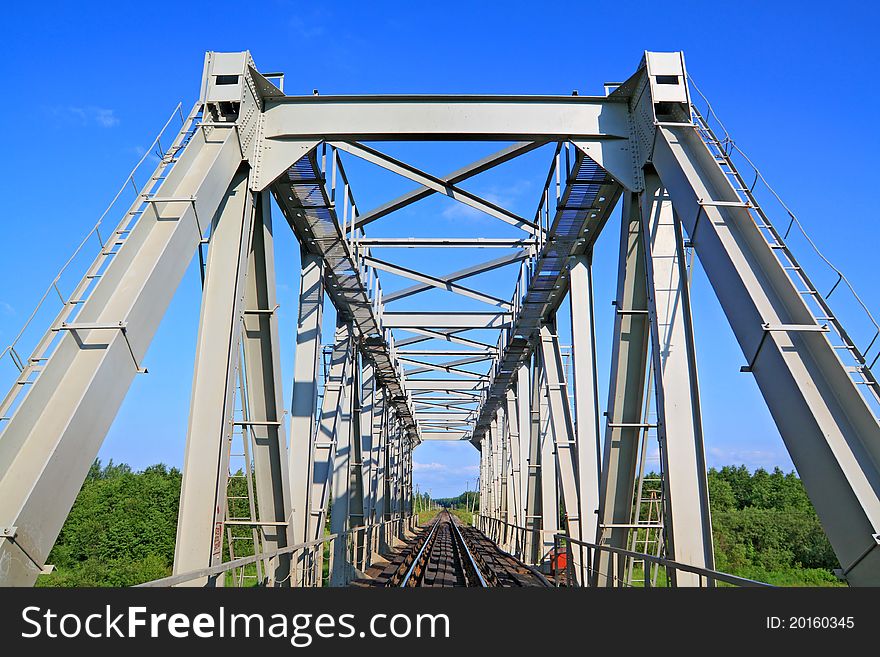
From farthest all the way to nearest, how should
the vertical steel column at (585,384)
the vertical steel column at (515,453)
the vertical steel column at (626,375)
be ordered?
1. the vertical steel column at (515,453)
2. the vertical steel column at (585,384)
3. the vertical steel column at (626,375)

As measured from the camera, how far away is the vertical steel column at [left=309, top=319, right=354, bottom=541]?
1478 cm

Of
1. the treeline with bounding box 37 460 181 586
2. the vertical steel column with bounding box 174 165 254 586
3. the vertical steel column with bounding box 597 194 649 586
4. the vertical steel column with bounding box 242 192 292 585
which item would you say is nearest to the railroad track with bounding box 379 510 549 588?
the vertical steel column with bounding box 597 194 649 586

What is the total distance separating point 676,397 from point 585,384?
585 cm

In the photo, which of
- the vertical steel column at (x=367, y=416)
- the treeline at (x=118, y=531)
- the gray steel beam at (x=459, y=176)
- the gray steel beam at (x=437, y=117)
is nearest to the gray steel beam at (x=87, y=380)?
the gray steel beam at (x=437, y=117)

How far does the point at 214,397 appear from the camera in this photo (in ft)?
28.1

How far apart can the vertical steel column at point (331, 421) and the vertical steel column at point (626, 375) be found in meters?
6.48

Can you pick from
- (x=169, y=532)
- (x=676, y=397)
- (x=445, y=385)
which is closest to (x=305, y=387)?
(x=676, y=397)

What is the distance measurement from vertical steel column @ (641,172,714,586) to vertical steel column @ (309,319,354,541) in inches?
322

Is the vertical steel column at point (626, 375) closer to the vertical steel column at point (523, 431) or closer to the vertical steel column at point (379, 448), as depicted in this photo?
the vertical steel column at point (523, 431)

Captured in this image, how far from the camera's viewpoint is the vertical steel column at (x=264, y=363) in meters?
10.2

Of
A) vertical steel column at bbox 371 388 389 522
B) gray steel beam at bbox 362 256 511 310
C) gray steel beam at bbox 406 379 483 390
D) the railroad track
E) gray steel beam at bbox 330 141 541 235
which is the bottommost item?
the railroad track

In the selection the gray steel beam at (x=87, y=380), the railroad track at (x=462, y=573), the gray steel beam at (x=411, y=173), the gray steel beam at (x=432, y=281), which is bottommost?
the railroad track at (x=462, y=573)

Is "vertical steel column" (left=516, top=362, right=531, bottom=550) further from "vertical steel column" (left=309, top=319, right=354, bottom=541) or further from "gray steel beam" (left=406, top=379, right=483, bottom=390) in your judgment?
"gray steel beam" (left=406, top=379, right=483, bottom=390)
